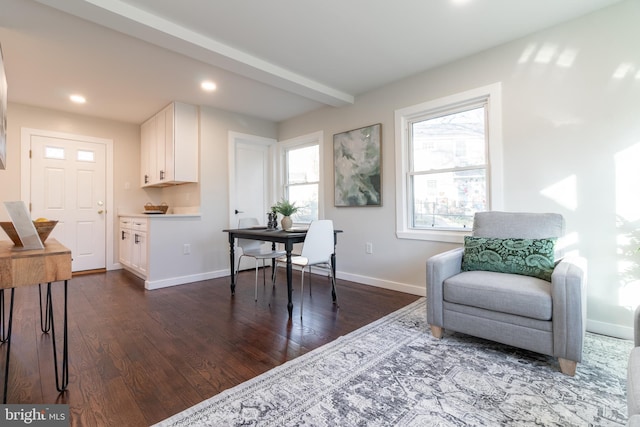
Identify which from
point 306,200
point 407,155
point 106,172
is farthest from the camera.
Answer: point 106,172

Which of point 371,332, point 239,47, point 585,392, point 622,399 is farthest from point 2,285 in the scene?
point 622,399

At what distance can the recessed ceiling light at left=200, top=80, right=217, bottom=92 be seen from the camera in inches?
132

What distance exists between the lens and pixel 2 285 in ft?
4.01

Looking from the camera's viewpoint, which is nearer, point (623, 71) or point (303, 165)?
point (623, 71)

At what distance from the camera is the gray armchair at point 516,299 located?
63.2 inches

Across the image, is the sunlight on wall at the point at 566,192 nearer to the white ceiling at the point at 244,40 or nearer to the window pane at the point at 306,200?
the white ceiling at the point at 244,40

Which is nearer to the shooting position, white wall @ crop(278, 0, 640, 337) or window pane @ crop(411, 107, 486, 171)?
white wall @ crop(278, 0, 640, 337)

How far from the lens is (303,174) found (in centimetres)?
461

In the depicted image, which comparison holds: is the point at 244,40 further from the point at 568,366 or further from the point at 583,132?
the point at 568,366

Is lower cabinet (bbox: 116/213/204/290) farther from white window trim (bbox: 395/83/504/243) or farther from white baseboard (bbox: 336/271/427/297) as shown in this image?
white window trim (bbox: 395/83/504/243)

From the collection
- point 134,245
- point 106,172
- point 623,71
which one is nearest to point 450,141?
point 623,71

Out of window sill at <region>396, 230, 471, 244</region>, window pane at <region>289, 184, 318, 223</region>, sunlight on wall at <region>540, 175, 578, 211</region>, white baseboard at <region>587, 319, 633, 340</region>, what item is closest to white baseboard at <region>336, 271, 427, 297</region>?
window sill at <region>396, 230, 471, 244</region>

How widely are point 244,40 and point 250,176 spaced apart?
2392mm

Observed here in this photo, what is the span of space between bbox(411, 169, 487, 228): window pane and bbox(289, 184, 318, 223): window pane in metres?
1.57
